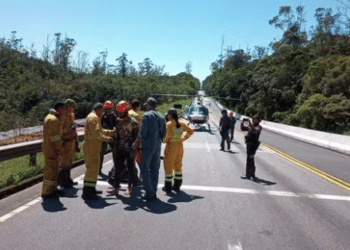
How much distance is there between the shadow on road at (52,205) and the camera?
5.74 meters

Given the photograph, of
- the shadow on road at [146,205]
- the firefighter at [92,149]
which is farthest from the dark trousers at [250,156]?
the firefighter at [92,149]

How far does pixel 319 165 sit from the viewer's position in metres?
12.4

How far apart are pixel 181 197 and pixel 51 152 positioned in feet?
8.97

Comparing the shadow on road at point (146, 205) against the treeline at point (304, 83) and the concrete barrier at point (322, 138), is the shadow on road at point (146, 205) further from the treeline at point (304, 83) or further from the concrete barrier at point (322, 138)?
the treeline at point (304, 83)

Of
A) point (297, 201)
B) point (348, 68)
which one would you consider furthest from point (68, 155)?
point (348, 68)

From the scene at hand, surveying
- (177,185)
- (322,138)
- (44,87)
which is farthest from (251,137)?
(44,87)

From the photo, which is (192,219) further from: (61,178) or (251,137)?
(251,137)

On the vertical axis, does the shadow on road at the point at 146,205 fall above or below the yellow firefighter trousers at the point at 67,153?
below

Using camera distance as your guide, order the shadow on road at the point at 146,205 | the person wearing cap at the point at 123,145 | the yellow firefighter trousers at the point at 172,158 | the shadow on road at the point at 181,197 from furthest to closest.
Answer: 1. the yellow firefighter trousers at the point at 172,158
2. the person wearing cap at the point at 123,145
3. the shadow on road at the point at 181,197
4. the shadow on road at the point at 146,205

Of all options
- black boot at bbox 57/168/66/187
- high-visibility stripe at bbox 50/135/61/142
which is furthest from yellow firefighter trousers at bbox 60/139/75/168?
high-visibility stripe at bbox 50/135/61/142

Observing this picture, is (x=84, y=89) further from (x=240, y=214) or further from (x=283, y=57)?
(x=240, y=214)

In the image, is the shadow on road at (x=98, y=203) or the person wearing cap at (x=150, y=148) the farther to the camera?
the person wearing cap at (x=150, y=148)

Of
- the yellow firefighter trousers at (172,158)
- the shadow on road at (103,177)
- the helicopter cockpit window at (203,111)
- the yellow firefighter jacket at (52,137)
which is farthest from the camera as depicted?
the helicopter cockpit window at (203,111)

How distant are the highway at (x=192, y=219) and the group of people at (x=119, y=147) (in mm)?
344
